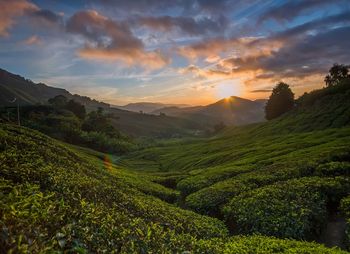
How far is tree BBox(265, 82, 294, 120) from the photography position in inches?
5349

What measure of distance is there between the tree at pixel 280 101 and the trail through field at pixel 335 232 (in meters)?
117

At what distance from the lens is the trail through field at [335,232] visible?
21.8 meters

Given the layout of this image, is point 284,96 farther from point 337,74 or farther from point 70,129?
point 70,129

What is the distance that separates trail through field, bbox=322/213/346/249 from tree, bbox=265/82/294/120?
11735 centimetres

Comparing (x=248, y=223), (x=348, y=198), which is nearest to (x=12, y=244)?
(x=248, y=223)

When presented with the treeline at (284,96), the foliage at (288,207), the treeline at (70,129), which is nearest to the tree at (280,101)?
the treeline at (284,96)

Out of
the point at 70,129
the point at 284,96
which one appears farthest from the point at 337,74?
the point at 70,129

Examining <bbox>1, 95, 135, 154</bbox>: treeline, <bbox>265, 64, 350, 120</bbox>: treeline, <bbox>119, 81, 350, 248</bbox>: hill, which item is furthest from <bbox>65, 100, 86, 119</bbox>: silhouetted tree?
<bbox>119, 81, 350, 248</bbox>: hill

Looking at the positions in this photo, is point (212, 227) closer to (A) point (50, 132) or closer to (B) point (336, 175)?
(B) point (336, 175)

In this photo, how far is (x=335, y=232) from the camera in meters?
23.2

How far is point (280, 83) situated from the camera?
136625mm

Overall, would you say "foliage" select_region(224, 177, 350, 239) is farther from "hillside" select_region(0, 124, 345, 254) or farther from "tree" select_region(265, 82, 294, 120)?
"tree" select_region(265, 82, 294, 120)

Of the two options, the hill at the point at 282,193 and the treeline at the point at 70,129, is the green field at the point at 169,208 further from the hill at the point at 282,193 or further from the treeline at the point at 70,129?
the treeline at the point at 70,129

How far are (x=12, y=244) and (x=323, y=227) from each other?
2291 cm
